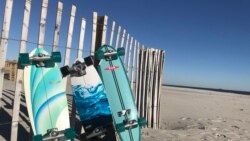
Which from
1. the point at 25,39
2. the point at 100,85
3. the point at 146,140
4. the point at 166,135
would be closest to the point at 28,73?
the point at 25,39

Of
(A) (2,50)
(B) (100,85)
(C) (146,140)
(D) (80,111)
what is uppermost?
(A) (2,50)

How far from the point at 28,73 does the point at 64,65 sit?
86 centimetres

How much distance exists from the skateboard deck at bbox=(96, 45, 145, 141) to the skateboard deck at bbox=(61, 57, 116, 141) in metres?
0.27

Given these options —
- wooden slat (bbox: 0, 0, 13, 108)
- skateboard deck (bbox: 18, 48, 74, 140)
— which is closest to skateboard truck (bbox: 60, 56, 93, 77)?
skateboard deck (bbox: 18, 48, 74, 140)

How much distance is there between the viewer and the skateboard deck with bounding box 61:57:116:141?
16.0ft

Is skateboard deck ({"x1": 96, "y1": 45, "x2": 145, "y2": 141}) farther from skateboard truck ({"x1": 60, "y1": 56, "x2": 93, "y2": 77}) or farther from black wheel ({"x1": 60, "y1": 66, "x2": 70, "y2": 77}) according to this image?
black wheel ({"x1": 60, "y1": 66, "x2": 70, "y2": 77})

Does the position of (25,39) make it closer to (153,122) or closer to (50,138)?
(50,138)

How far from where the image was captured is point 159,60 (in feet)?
28.1

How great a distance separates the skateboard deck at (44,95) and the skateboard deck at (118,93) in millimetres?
966

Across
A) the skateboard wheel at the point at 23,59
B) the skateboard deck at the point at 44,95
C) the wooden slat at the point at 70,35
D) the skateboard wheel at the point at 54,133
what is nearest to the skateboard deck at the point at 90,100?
the wooden slat at the point at 70,35

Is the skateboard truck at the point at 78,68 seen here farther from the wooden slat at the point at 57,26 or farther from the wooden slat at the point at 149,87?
the wooden slat at the point at 149,87

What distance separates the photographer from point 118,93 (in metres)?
5.42

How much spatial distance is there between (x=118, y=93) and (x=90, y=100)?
626mm

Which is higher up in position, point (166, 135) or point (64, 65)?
point (64, 65)
